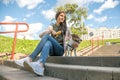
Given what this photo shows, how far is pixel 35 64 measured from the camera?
4211mm

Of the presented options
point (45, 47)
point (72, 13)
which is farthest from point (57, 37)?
point (72, 13)

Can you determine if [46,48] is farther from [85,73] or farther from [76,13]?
[76,13]

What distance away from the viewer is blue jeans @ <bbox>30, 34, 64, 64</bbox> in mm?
4464

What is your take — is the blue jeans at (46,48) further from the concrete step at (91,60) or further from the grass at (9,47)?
the grass at (9,47)

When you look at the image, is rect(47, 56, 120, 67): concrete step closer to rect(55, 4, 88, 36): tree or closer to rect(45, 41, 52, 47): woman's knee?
rect(45, 41, 52, 47): woman's knee

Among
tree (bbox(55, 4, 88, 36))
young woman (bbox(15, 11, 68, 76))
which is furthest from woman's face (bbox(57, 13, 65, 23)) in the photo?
tree (bbox(55, 4, 88, 36))

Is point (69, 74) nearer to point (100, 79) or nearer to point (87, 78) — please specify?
point (87, 78)

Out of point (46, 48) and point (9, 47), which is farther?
point (9, 47)

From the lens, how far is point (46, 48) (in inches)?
180

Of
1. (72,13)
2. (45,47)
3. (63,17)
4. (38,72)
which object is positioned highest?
(72,13)

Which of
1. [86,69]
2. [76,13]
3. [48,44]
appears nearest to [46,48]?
[48,44]

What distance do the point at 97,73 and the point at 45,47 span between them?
70.7 inches

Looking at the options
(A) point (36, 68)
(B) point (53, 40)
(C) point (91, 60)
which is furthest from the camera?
(B) point (53, 40)

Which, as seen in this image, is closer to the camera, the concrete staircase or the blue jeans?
the concrete staircase
